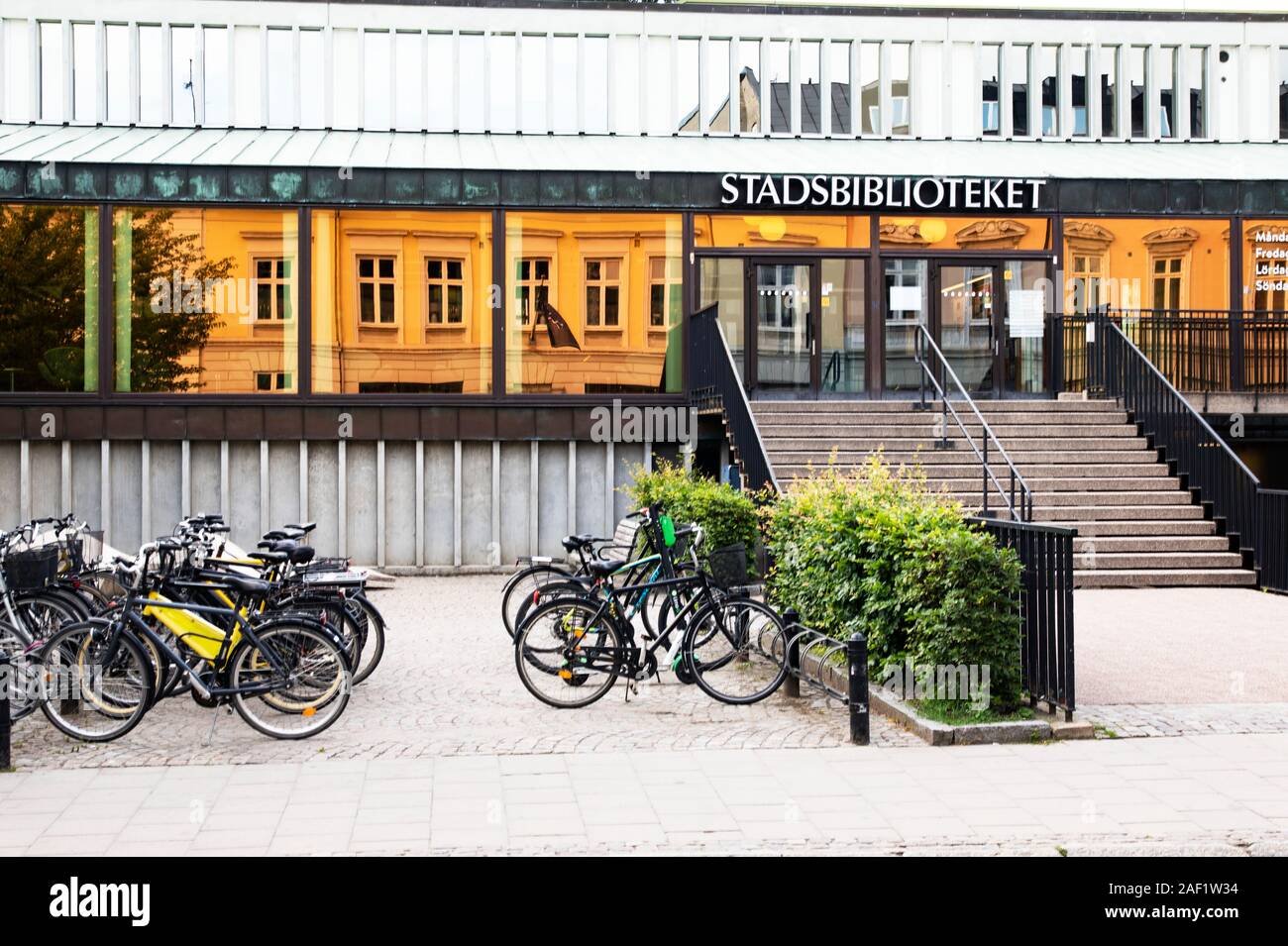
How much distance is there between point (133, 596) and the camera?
26.7ft

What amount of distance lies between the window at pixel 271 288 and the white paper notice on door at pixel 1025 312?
10.6 meters

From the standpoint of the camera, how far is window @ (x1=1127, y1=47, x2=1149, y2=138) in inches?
924

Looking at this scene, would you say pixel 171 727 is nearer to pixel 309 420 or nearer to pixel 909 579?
pixel 909 579

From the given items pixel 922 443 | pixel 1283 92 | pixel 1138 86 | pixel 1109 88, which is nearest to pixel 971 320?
pixel 922 443

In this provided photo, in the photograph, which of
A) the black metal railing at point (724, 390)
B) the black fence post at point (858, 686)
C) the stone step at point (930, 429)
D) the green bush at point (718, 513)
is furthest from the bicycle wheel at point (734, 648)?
the stone step at point (930, 429)

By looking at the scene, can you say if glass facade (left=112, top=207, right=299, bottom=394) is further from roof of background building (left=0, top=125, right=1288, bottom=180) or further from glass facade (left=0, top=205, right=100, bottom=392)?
roof of background building (left=0, top=125, right=1288, bottom=180)

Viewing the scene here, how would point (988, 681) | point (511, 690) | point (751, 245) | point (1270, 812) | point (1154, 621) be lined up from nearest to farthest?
point (1270, 812), point (988, 681), point (511, 690), point (1154, 621), point (751, 245)

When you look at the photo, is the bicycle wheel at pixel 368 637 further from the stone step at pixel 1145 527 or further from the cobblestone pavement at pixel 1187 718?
the stone step at pixel 1145 527

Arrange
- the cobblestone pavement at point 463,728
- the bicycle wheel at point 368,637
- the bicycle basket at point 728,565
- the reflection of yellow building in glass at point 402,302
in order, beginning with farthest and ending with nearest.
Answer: the reflection of yellow building in glass at point 402,302 < the bicycle basket at point 728,565 < the bicycle wheel at point 368,637 < the cobblestone pavement at point 463,728

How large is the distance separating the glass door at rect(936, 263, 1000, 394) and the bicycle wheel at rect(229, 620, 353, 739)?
1416cm

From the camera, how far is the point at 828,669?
9.62 meters

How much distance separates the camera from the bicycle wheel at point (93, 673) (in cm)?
795

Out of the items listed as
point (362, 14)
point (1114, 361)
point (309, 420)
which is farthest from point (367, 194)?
point (1114, 361)

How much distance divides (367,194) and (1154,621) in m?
12.0
